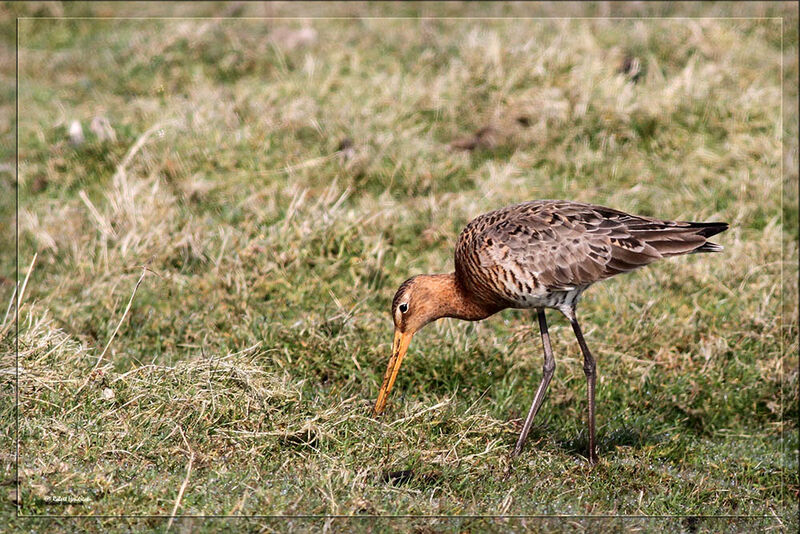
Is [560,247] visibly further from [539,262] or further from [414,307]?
[414,307]

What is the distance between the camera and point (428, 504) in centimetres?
463

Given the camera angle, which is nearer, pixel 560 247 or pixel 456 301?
pixel 560 247

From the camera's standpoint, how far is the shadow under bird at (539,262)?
18.1ft

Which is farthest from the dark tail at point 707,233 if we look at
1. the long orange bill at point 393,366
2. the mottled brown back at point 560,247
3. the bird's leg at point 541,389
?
the long orange bill at point 393,366

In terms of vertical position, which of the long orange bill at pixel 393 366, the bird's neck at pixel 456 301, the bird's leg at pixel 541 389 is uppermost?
the bird's neck at pixel 456 301

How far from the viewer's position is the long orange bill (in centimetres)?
557

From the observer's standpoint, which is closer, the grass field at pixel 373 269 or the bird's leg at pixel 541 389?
the grass field at pixel 373 269

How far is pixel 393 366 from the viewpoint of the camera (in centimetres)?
574

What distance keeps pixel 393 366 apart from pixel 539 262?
1.08 m

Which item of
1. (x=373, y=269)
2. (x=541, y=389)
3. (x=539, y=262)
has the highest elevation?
(x=539, y=262)

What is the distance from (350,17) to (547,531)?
804 cm

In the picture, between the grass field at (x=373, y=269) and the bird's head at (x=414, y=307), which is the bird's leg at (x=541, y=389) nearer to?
the grass field at (x=373, y=269)

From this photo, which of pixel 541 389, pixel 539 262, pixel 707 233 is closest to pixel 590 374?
pixel 541 389

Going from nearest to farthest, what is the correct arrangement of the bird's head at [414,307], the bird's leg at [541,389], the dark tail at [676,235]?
1. the bird's leg at [541,389]
2. the dark tail at [676,235]
3. the bird's head at [414,307]
